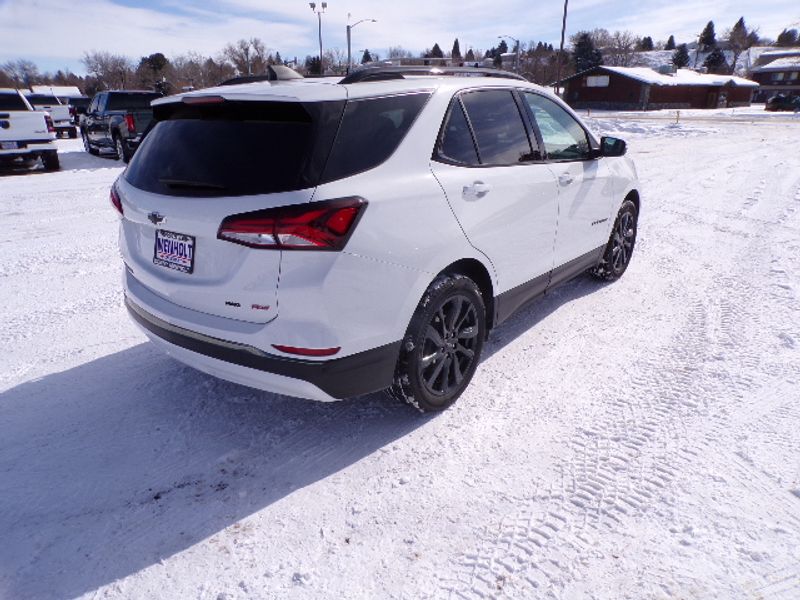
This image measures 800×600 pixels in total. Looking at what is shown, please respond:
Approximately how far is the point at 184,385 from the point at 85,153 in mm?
16110

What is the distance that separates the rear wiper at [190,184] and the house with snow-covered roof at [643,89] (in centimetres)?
5810

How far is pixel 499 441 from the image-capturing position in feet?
9.37

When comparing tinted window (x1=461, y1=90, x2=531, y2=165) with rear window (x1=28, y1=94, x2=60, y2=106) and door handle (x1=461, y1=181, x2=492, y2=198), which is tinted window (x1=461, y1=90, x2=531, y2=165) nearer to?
door handle (x1=461, y1=181, x2=492, y2=198)

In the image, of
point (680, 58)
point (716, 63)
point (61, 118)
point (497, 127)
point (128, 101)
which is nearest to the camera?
point (497, 127)

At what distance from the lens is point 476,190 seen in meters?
2.96

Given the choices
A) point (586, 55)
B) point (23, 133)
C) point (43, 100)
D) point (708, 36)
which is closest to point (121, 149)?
point (23, 133)

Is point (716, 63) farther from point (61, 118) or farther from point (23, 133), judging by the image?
point (23, 133)

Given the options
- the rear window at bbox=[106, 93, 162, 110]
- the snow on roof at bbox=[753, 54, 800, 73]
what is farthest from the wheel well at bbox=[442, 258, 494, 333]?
the snow on roof at bbox=[753, 54, 800, 73]

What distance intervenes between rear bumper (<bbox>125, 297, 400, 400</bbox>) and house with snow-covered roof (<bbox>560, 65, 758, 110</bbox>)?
5801cm

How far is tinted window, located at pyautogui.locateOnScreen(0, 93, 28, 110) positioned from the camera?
11805 millimetres

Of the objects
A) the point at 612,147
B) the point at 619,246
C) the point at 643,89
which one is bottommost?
the point at 619,246

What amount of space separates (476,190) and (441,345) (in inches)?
35.5

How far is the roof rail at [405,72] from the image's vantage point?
2.82 metres

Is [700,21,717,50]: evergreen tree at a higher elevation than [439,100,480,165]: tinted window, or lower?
higher
